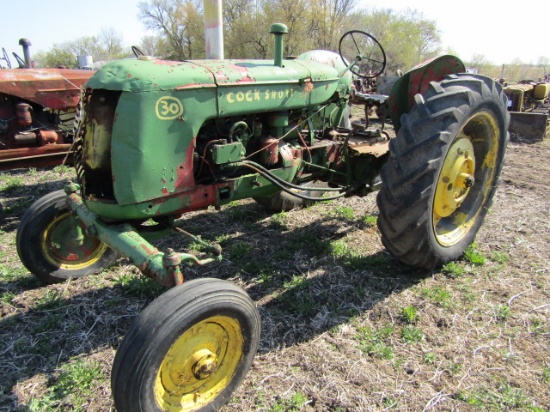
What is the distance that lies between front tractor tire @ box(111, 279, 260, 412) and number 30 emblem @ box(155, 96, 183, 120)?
0.97m

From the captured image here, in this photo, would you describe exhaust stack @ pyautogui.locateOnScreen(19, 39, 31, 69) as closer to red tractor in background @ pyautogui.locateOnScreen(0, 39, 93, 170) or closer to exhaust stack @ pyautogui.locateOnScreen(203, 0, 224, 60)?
red tractor in background @ pyautogui.locateOnScreen(0, 39, 93, 170)

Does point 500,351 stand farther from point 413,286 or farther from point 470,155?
point 470,155

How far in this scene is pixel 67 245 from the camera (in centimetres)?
322

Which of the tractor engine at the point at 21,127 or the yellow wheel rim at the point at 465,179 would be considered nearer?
the yellow wheel rim at the point at 465,179

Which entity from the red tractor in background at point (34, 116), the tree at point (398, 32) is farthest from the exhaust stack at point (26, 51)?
the tree at point (398, 32)

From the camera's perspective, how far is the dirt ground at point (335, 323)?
2250mm

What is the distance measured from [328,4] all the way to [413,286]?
27.8 meters

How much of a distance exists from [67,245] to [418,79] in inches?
131

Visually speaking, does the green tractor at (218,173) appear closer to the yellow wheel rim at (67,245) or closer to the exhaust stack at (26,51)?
the yellow wheel rim at (67,245)

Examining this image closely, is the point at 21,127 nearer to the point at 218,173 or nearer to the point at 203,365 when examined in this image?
the point at 218,173

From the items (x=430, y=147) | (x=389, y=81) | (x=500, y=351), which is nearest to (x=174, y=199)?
(x=430, y=147)

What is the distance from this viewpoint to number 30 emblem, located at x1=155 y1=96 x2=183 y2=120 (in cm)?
236

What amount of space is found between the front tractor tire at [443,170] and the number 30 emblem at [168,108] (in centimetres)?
146

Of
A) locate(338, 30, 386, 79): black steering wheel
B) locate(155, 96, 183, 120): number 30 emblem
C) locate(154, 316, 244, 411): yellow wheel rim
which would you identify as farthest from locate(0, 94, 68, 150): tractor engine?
locate(154, 316, 244, 411): yellow wheel rim
